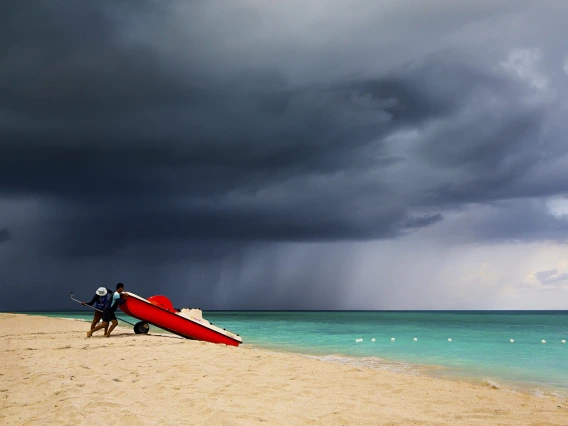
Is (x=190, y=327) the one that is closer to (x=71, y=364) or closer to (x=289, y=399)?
(x=71, y=364)

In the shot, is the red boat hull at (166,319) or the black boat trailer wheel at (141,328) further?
the black boat trailer wheel at (141,328)

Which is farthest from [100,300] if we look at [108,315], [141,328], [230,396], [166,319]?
[230,396]

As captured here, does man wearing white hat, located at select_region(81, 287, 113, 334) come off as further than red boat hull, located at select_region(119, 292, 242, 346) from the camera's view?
No

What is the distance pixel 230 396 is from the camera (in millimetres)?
7219

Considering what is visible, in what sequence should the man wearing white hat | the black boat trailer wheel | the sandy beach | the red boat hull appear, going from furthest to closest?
the black boat trailer wheel < the red boat hull < the man wearing white hat < the sandy beach

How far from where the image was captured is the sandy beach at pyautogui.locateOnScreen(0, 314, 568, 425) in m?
6.03

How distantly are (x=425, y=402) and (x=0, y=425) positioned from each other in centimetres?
646

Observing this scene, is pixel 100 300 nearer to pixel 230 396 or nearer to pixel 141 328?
pixel 141 328

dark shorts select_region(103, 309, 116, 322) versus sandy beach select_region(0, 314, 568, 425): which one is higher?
dark shorts select_region(103, 309, 116, 322)

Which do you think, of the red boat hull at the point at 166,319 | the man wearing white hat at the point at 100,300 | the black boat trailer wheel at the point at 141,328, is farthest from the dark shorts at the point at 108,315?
the black boat trailer wheel at the point at 141,328

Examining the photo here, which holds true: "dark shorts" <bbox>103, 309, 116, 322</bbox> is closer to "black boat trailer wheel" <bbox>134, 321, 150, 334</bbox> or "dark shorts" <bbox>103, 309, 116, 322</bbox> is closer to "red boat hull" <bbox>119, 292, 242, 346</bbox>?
"red boat hull" <bbox>119, 292, 242, 346</bbox>

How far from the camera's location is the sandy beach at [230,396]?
6.03m

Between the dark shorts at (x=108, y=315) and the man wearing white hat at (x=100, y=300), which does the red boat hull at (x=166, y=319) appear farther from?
the man wearing white hat at (x=100, y=300)

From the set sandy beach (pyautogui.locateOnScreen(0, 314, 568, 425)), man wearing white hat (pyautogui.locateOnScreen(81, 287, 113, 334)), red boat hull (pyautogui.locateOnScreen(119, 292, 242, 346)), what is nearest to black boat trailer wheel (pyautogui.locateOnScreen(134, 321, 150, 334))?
red boat hull (pyautogui.locateOnScreen(119, 292, 242, 346))
